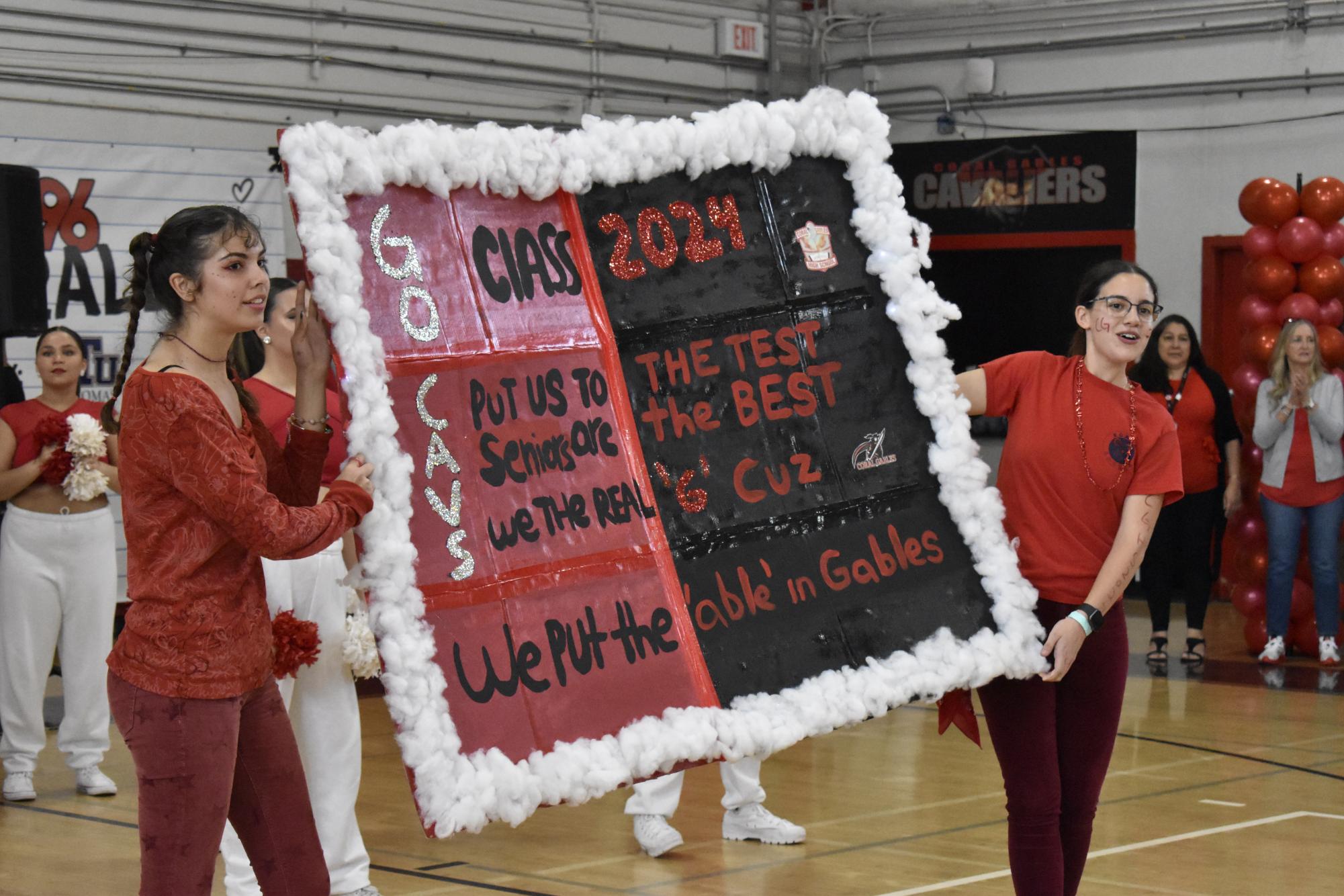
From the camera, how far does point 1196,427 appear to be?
8352mm

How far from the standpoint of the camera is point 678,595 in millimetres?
3258

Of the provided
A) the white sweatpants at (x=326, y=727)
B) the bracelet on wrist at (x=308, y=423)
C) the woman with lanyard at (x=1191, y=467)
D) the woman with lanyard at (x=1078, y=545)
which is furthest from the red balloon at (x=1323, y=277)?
the bracelet on wrist at (x=308, y=423)

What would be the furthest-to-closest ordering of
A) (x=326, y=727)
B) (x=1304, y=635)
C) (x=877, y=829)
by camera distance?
(x=1304, y=635) < (x=877, y=829) < (x=326, y=727)

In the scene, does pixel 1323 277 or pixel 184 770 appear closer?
pixel 184 770

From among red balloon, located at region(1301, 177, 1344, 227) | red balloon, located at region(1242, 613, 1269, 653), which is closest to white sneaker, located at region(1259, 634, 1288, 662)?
red balloon, located at region(1242, 613, 1269, 653)

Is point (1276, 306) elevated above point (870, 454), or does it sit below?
above

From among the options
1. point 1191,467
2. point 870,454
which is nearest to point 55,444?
point 870,454

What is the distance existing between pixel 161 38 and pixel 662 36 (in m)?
3.68

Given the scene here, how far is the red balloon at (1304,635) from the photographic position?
863 cm

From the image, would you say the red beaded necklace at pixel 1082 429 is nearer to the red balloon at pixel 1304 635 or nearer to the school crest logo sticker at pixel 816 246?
the school crest logo sticker at pixel 816 246

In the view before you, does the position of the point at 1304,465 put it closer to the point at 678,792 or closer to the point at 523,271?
the point at 678,792

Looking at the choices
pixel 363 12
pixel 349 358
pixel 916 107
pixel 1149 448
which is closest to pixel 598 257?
pixel 349 358

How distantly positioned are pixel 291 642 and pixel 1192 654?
5.82 metres

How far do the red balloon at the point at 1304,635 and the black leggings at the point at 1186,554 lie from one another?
49 centimetres
